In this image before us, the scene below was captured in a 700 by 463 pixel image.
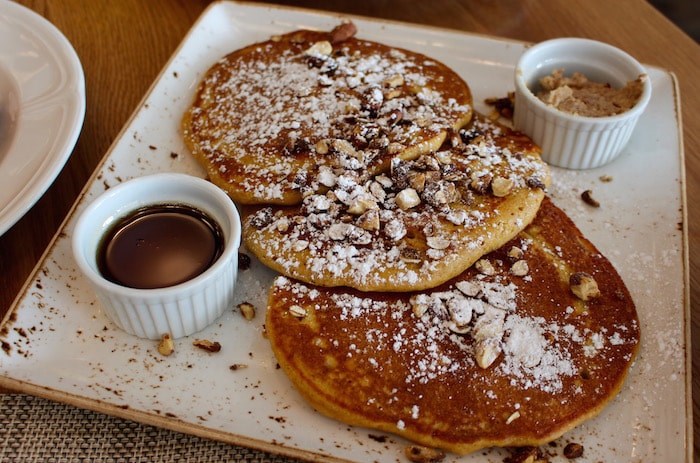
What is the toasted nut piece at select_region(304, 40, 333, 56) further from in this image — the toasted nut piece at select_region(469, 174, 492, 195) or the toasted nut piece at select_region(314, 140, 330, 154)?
the toasted nut piece at select_region(469, 174, 492, 195)

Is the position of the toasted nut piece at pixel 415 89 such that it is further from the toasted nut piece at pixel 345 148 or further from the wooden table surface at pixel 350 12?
the wooden table surface at pixel 350 12

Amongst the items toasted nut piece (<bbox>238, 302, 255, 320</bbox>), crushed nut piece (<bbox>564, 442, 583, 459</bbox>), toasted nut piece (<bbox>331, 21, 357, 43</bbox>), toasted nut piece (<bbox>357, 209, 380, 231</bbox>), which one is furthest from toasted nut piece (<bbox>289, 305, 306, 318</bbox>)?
toasted nut piece (<bbox>331, 21, 357, 43</bbox>)

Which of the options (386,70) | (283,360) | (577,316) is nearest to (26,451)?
(283,360)

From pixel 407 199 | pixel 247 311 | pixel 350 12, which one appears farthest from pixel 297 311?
pixel 350 12

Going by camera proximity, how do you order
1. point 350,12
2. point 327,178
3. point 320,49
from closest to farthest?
point 327,178
point 320,49
point 350,12

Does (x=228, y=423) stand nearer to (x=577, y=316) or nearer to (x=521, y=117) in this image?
(x=577, y=316)

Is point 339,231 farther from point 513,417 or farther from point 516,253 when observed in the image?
point 513,417

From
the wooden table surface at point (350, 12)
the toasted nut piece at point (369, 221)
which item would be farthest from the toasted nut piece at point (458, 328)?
the wooden table surface at point (350, 12)
